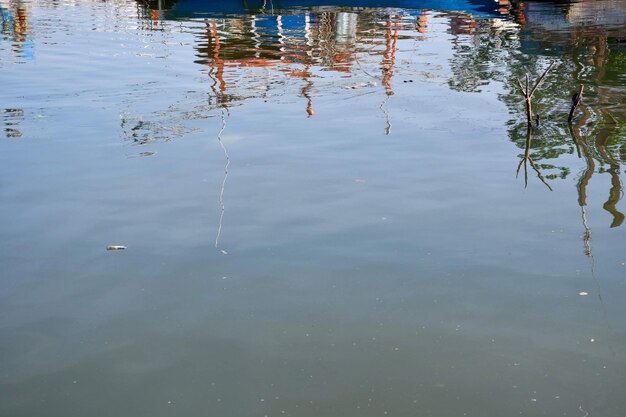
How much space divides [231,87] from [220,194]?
6127mm

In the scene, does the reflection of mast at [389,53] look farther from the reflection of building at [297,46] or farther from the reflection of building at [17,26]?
the reflection of building at [17,26]

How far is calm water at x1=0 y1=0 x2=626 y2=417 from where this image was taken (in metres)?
4.95

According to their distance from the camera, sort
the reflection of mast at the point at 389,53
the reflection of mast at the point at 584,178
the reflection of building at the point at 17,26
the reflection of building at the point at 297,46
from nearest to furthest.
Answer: the reflection of mast at the point at 584,178 < the reflection of mast at the point at 389,53 < the reflection of building at the point at 297,46 < the reflection of building at the point at 17,26

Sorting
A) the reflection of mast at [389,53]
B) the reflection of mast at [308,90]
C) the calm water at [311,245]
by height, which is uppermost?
the reflection of mast at [389,53]

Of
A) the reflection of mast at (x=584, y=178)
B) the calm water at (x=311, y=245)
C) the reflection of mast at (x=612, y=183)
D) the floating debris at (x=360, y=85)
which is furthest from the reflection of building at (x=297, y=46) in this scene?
the reflection of mast at (x=612, y=183)

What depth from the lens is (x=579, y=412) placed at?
A: 459 cm

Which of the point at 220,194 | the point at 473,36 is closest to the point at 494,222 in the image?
the point at 220,194

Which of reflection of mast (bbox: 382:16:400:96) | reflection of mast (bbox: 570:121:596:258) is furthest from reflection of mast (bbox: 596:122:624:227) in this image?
reflection of mast (bbox: 382:16:400:96)

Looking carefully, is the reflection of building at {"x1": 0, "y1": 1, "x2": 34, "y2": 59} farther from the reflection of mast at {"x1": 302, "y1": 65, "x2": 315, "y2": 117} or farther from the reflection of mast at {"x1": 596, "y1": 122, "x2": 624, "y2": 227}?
the reflection of mast at {"x1": 596, "y1": 122, "x2": 624, "y2": 227}

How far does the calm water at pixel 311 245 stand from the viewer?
16.2 feet

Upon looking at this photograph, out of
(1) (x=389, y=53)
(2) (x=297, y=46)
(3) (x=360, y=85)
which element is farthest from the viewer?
(2) (x=297, y=46)

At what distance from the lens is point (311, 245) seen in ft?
23.1

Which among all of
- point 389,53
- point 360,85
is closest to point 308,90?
point 360,85

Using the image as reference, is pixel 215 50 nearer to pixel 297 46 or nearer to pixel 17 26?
pixel 297 46
